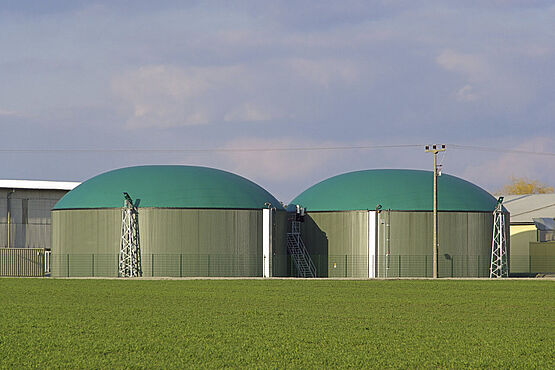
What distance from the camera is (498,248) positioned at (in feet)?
223

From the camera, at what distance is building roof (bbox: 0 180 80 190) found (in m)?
78.7

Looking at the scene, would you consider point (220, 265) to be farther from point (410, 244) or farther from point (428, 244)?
point (428, 244)

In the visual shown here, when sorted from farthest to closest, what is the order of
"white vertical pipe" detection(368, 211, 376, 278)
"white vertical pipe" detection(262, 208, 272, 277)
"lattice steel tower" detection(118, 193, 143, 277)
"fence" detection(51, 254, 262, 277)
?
"white vertical pipe" detection(368, 211, 376, 278)
"white vertical pipe" detection(262, 208, 272, 277)
"fence" detection(51, 254, 262, 277)
"lattice steel tower" detection(118, 193, 143, 277)

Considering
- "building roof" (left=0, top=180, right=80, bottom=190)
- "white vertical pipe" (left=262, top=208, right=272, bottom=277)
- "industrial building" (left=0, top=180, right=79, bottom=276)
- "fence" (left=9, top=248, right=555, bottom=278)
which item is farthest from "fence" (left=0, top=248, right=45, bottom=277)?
"white vertical pipe" (left=262, top=208, right=272, bottom=277)

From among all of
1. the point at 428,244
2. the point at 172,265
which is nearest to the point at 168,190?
the point at 172,265

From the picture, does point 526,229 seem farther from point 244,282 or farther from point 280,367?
point 280,367

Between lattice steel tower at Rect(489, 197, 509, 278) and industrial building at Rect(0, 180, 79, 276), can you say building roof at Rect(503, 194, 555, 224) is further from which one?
industrial building at Rect(0, 180, 79, 276)

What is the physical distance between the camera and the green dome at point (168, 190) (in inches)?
2453

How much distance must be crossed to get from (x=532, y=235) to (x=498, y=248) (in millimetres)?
21702

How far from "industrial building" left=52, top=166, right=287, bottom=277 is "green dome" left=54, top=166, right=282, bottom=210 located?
0.07 m

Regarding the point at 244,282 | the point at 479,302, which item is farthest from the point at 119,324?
the point at 244,282

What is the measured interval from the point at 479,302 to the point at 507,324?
380 inches

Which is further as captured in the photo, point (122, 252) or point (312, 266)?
point (312, 266)

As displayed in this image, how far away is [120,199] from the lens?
205ft
